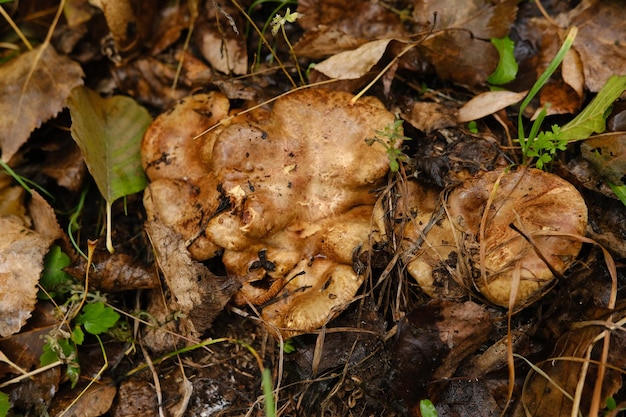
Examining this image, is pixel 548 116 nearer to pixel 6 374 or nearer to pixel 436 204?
pixel 436 204

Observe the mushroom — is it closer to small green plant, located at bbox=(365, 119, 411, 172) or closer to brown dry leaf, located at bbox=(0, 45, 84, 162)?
small green plant, located at bbox=(365, 119, 411, 172)

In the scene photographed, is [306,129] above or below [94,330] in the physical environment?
above

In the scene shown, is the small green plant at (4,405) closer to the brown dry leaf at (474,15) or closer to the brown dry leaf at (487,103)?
the brown dry leaf at (487,103)

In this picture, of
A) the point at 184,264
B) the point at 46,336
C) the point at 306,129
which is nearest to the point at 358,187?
the point at 306,129

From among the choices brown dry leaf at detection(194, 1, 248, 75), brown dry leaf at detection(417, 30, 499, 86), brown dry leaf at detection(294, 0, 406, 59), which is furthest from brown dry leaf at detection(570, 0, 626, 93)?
brown dry leaf at detection(194, 1, 248, 75)

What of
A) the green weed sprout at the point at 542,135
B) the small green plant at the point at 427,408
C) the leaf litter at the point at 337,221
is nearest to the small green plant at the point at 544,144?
the green weed sprout at the point at 542,135
